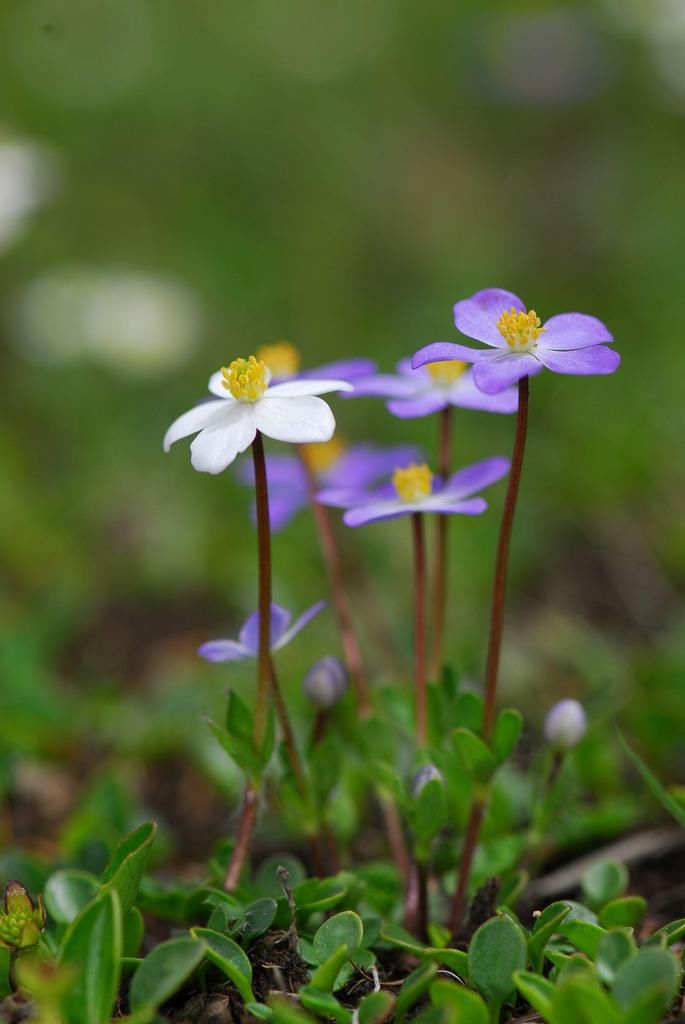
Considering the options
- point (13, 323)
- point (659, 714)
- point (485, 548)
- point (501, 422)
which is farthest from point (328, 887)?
point (13, 323)

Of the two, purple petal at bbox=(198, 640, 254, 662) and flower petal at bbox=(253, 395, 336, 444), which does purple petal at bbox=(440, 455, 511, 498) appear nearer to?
flower petal at bbox=(253, 395, 336, 444)

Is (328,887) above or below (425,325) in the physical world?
below

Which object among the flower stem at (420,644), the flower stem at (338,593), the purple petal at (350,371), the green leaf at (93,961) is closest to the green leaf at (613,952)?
the flower stem at (420,644)

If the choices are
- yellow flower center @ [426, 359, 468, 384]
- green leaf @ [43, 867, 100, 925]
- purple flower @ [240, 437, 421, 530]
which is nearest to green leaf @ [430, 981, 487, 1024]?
green leaf @ [43, 867, 100, 925]

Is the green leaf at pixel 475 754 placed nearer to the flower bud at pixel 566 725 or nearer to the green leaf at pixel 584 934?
the flower bud at pixel 566 725

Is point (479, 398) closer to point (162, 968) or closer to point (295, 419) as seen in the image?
point (295, 419)

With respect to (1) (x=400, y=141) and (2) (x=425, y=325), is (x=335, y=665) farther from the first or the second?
(1) (x=400, y=141)
